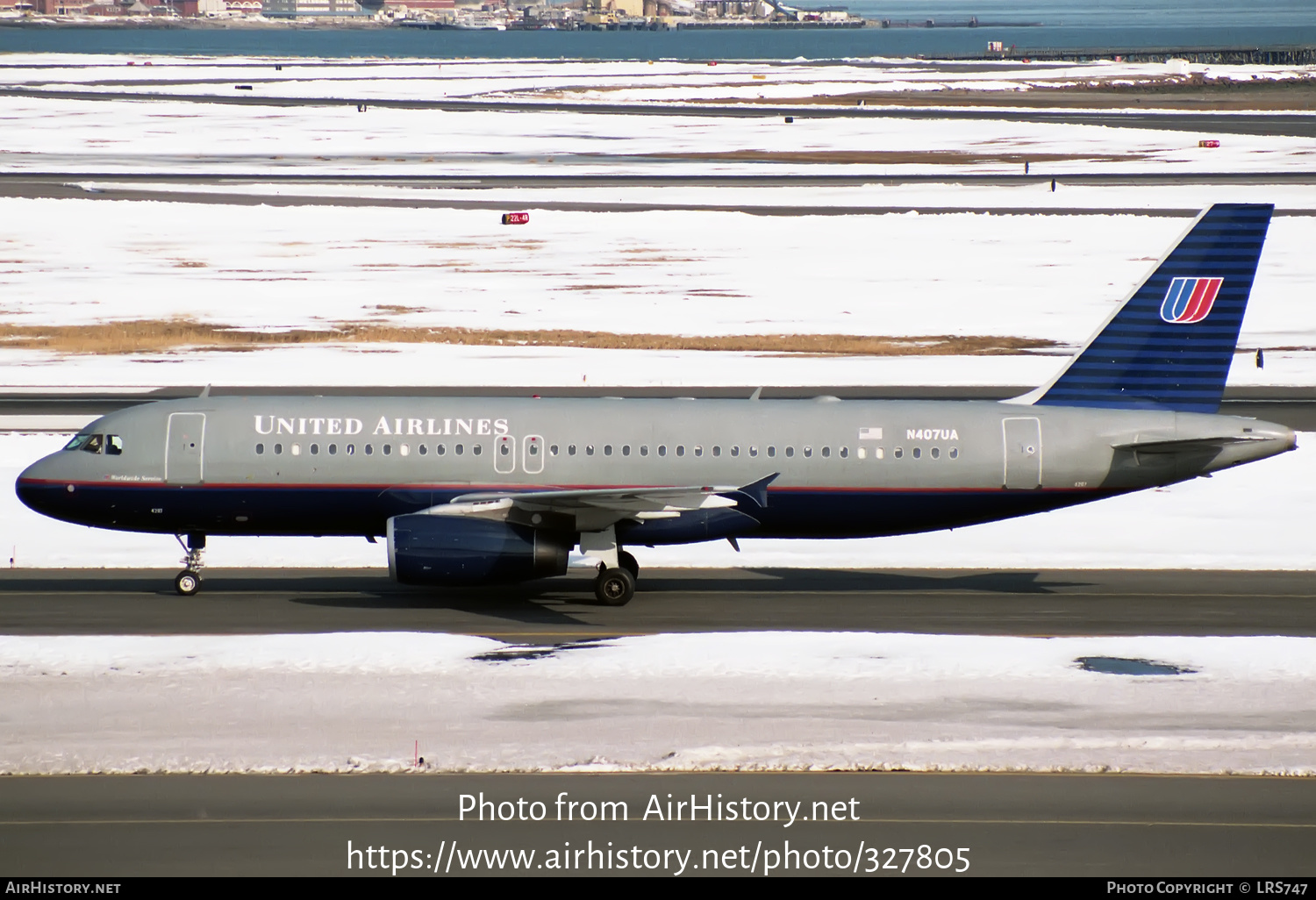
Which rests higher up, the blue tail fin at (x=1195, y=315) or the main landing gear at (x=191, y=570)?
the blue tail fin at (x=1195, y=315)

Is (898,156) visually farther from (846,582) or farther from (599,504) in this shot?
(599,504)

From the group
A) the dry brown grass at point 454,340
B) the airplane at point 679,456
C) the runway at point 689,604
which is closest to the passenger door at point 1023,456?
the airplane at point 679,456

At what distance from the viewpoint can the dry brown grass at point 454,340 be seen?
213 feet

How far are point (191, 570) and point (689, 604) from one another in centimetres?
1074

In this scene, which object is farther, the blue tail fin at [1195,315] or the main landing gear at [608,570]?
the blue tail fin at [1195,315]

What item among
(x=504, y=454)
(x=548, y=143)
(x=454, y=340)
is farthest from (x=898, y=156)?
(x=504, y=454)

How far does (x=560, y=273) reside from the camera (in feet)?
269

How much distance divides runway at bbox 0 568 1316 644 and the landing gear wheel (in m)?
0.22

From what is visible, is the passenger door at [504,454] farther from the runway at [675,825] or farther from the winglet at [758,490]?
the runway at [675,825]

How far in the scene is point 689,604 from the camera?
3328cm

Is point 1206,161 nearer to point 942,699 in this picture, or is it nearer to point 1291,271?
point 1291,271

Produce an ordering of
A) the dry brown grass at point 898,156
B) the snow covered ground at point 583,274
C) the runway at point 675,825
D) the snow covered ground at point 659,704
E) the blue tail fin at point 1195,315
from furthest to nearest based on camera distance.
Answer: the dry brown grass at point 898,156, the snow covered ground at point 583,274, the blue tail fin at point 1195,315, the snow covered ground at point 659,704, the runway at point 675,825

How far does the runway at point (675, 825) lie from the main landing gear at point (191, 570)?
36.6 ft
